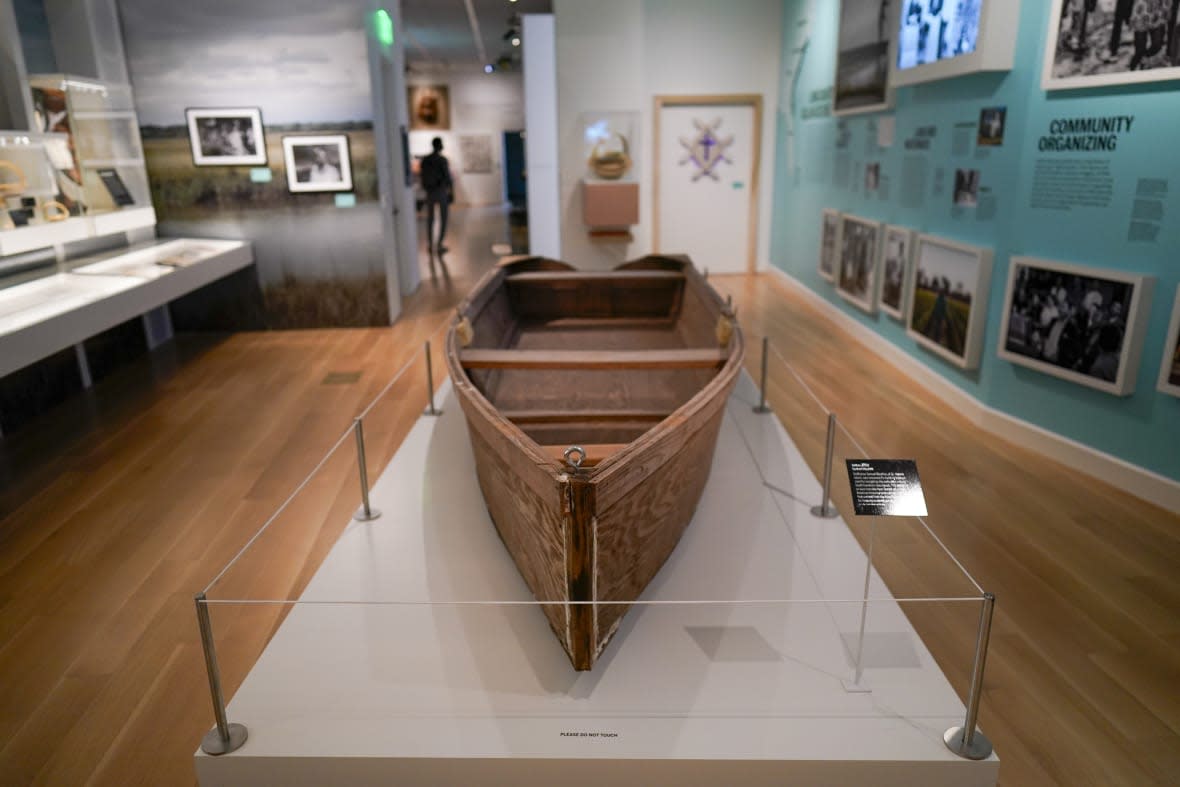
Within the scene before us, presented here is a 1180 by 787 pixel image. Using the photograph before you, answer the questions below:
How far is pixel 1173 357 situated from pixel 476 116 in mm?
21029

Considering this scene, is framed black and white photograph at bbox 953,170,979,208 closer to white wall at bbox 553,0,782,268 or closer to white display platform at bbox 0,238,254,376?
white wall at bbox 553,0,782,268

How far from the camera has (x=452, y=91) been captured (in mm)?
22562

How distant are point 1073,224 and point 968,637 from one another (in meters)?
2.87

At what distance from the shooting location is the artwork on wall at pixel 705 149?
36.8 ft

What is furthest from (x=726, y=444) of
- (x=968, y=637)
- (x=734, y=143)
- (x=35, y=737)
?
(x=734, y=143)

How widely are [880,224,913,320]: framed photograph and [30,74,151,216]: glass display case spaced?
22.9 ft

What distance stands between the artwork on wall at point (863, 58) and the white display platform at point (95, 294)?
6.44 metres

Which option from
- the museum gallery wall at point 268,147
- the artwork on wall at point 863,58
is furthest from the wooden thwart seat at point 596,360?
the museum gallery wall at point 268,147

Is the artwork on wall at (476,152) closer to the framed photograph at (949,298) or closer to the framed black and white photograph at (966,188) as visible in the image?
the framed photograph at (949,298)

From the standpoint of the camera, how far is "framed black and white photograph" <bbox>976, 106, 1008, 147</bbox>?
5.33m

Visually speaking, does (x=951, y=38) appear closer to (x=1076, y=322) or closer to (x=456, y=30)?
(x=1076, y=322)

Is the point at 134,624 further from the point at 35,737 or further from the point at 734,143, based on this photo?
the point at 734,143

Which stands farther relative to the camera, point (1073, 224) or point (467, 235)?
point (467, 235)

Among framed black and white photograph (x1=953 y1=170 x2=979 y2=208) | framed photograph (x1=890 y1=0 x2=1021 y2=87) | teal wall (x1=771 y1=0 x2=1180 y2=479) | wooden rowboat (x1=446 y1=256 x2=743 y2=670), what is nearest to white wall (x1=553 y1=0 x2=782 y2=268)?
teal wall (x1=771 y1=0 x2=1180 y2=479)
